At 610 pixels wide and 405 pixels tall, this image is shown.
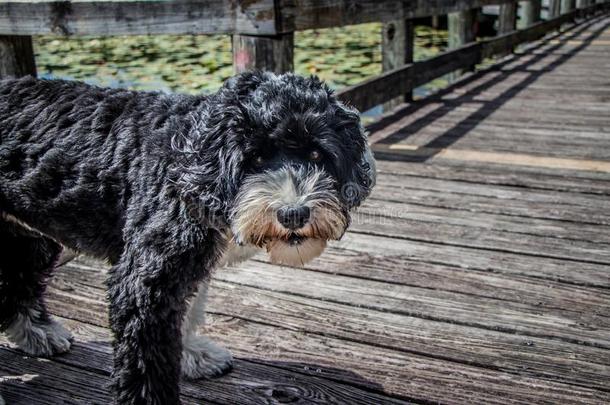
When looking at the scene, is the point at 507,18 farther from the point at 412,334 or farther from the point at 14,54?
the point at 412,334

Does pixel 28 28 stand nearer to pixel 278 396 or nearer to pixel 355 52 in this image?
pixel 278 396

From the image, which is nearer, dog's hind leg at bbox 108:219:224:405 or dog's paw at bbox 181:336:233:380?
dog's hind leg at bbox 108:219:224:405

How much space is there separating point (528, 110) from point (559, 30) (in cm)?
933

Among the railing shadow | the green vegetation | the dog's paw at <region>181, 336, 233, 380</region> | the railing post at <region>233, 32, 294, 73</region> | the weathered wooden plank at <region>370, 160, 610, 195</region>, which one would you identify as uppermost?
the railing post at <region>233, 32, 294, 73</region>

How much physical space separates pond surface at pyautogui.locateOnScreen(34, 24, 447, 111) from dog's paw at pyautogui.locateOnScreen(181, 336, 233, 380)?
6350 millimetres

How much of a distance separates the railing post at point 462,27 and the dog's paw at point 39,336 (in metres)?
7.50

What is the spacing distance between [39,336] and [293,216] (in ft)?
4.34

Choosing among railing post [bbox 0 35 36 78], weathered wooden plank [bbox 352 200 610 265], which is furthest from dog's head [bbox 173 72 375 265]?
railing post [bbox 0 35 36 78]

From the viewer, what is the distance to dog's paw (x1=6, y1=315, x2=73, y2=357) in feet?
8.65

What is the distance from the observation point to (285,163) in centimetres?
205

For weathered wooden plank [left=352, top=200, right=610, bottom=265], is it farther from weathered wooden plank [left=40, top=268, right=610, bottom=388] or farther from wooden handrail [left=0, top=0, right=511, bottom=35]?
wooden handrail [left=0, top=0, right=511, bottom=35]

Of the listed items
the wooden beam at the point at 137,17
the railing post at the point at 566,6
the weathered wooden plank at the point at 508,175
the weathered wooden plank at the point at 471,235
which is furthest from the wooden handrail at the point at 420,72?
the railing post at the point at 566,6

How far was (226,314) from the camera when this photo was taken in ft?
9.84

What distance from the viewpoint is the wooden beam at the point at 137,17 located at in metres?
4.08
